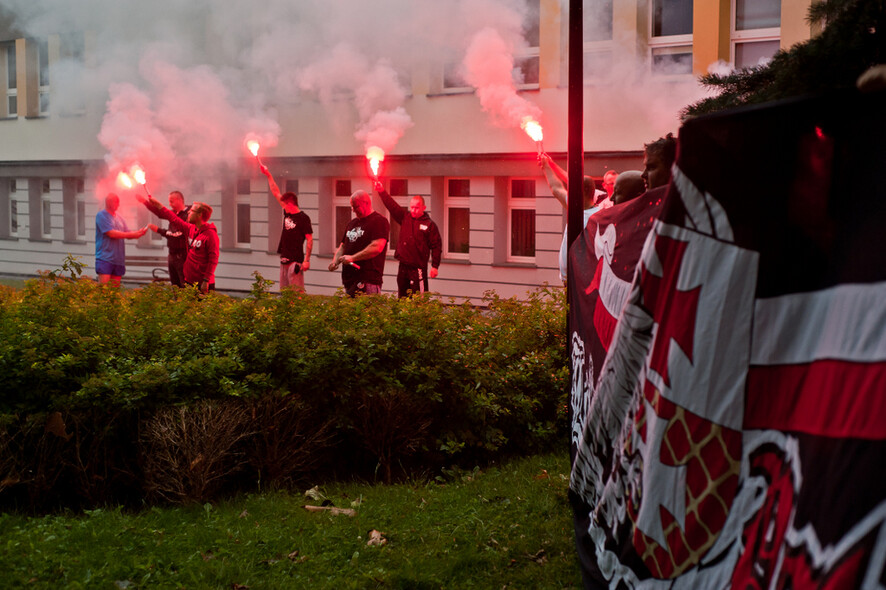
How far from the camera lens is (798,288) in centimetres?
245

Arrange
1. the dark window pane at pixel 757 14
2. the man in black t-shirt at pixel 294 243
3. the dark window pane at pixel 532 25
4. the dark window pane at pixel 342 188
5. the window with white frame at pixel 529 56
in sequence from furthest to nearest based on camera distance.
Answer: the dark window pane at pixel 342 188, the window with white frame at pixel 529 56, the dark window pane at pixel 532 25, the dark window pane at pixel 757 14, the man in black t-shirt at pixel 294 243

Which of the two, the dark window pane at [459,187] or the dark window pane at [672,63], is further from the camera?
the dark window pane at [459,187]

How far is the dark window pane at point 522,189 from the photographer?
786 inches

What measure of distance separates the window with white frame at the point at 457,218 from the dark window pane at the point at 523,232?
0.93 m

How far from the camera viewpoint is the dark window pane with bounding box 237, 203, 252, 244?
2462 centimetres

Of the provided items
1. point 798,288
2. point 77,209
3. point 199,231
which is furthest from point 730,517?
point 77,209

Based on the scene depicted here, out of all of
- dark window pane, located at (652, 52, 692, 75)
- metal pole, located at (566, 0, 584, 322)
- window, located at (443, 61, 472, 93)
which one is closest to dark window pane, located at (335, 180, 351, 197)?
window, located at (443, 61, 472, 93)

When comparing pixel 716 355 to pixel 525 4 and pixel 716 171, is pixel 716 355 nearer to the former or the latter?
pixel 716 171

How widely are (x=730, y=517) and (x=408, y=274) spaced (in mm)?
11688

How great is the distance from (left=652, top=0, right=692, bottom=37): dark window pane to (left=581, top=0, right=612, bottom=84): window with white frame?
30.5 inches

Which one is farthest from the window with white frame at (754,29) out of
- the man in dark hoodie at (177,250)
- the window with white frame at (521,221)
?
the man in dark hoodie at (177,250)

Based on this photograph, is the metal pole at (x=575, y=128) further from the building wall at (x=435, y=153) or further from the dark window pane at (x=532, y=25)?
the dark window pane at (x=532, y=25)

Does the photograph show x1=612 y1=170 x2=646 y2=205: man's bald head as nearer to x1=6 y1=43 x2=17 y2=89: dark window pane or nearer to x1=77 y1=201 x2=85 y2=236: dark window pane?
x1=77 y1=201 x2=85 y2=236: dark window pane

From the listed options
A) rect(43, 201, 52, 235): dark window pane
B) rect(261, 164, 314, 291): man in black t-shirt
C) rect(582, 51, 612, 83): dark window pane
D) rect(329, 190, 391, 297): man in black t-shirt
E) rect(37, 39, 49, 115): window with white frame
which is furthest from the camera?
rect(43, 201, 52, 235): dark window pane
